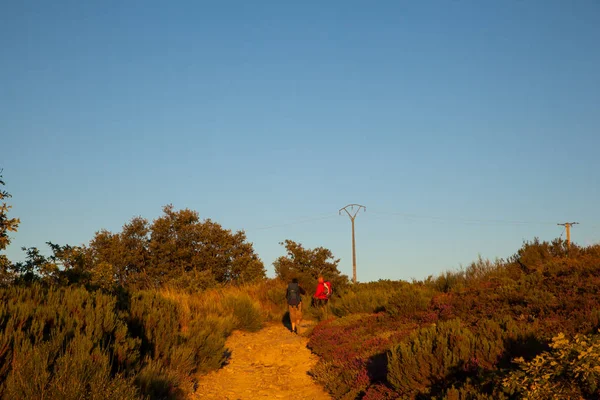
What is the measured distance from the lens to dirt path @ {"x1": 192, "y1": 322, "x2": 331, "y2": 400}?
990 centimetres

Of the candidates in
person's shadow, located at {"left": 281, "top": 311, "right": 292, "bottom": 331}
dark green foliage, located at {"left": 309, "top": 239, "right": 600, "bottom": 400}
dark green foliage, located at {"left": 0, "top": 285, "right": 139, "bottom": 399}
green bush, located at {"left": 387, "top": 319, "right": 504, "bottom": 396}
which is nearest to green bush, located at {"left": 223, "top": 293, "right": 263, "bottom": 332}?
person's shadow, located at {"left": 281, "top": 311, "right": 292, "bottom": 331}

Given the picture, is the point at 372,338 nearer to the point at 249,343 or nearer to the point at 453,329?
the point at 453,329

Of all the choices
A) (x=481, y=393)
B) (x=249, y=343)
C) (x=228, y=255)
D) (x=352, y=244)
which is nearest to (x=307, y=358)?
(x=249, y=343)

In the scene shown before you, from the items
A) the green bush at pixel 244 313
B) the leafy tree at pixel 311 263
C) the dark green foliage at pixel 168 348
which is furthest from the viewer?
the leafy tree at pixel 311 263

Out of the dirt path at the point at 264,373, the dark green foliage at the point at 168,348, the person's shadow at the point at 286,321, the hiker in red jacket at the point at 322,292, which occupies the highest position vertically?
the hiker in red jacket at the point at 322,292

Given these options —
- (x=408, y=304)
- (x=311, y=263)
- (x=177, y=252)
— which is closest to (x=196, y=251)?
(x=177, y=252)

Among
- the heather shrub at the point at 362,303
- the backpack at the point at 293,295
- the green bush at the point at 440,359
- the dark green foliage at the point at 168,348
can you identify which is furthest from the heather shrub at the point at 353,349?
the dark green foliage at the point at 168,348

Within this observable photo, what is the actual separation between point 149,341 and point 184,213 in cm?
2676

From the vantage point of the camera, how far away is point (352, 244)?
45000mm

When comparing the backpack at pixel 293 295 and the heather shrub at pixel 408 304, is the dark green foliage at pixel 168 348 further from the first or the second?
the heather shrub at pixel 408 304

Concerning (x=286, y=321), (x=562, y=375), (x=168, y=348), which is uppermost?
(x=562, y=375)

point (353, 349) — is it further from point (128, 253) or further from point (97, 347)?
point (128, 253)

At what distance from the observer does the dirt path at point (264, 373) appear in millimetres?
9905

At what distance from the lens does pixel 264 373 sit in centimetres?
1163
